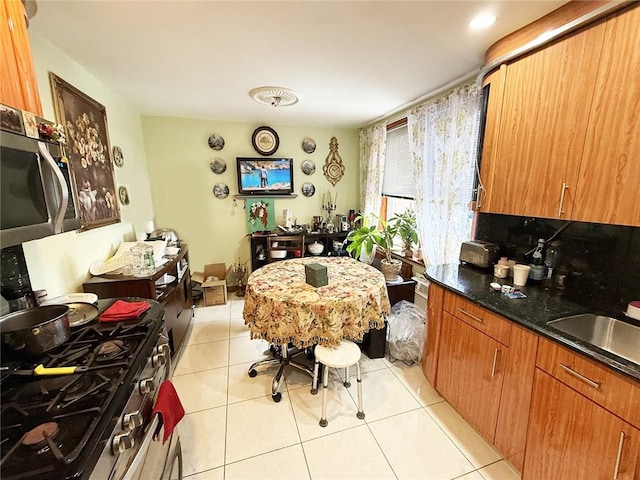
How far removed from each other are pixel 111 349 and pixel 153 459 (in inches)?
17.7

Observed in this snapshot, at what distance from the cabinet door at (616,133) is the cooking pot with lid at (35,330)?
2.36 m

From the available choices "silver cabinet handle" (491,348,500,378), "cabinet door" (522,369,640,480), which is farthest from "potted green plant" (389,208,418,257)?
"cabinet door" (522,369,640,480)

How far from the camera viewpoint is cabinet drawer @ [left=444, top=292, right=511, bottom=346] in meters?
1.44

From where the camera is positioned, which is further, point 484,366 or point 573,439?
point 484,366

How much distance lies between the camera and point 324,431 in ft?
5.76

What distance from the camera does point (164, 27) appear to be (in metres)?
1.52

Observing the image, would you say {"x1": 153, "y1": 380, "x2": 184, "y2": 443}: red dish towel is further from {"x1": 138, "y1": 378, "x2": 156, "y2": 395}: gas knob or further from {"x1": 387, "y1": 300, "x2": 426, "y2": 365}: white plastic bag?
{"x1": 387, "y1": 300, "x2": 426, "y2": 365}: white plastic bag

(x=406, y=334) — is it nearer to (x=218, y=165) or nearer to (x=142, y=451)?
(x=142, y=451)

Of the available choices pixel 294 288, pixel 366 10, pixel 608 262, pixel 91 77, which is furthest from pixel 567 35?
pixel 91 77

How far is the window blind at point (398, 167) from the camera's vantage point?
305 centimetres

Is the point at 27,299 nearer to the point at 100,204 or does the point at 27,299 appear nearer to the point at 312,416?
the point at 100,204

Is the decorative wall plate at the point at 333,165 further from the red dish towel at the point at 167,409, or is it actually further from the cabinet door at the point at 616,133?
the red dish towel at the point at 167,409

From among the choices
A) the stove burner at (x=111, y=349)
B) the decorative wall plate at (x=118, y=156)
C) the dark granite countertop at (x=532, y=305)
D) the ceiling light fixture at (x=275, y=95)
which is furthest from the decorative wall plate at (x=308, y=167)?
the stove burner at (x=111, y=349)

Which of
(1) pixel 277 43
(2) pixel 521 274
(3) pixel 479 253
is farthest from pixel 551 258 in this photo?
(1) pixel 277 43
